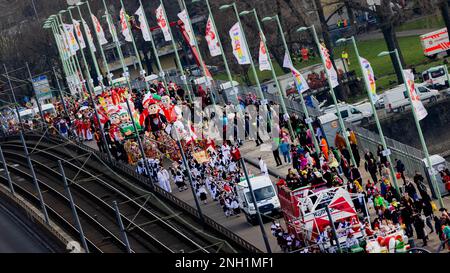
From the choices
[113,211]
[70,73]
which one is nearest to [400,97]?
[113,211]

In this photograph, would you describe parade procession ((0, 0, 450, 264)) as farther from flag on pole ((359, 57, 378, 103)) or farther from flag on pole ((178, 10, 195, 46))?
flag on pole ((178, 10, 195, 46))

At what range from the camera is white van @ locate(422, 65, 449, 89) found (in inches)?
2803

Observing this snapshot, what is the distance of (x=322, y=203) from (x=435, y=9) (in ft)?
143

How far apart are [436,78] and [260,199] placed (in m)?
28.6

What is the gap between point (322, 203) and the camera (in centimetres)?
3966

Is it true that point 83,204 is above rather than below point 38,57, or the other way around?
below

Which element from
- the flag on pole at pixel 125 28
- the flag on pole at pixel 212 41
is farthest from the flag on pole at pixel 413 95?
the flag on pole at pixel 125 28

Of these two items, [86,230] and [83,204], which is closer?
[86,230]

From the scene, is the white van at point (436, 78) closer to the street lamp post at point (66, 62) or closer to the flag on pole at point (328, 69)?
the flag on pole at point (328, 69)

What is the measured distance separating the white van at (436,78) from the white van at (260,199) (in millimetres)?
26408

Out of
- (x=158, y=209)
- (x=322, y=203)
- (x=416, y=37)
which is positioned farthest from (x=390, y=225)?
(x=416, y=37)

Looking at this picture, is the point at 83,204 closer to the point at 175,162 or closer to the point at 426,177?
the point at 175,162

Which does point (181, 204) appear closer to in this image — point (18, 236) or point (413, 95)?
point (18, 236)

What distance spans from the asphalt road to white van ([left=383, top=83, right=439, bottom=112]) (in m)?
25.4
